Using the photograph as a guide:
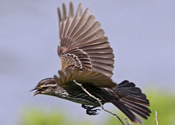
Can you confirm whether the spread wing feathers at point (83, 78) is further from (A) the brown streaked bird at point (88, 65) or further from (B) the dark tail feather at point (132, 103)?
(B) the dark tail feather at point (132, 103)

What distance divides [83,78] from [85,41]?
648mm

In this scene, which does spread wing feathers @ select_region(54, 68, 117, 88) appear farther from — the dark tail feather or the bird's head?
the dark tail feather

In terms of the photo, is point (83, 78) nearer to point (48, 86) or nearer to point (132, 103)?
point (48, 86)

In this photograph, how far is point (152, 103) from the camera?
19.4ft

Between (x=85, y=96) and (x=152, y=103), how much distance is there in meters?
2.03

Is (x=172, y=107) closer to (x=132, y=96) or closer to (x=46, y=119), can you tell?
(x=46, y=119)

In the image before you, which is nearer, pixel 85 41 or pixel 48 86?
pixel 48 86

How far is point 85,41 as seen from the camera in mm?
4305

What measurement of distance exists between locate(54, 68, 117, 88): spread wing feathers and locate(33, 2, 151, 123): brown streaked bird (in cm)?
8

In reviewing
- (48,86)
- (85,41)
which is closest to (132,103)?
(85,41)

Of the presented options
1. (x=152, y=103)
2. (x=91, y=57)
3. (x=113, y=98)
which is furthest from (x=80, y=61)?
(x=152, y=103)

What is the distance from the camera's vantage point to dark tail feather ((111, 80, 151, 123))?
13.8ft

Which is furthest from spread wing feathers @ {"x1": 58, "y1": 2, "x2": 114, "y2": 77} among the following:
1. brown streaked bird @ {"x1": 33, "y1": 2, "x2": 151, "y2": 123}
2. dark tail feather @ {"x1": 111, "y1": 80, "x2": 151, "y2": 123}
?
dark tail feather @ {"x1": 111, "y1": 80, "x2": 151, "y2": 123}

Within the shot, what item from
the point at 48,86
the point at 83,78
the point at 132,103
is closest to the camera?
the point at 83,78
